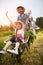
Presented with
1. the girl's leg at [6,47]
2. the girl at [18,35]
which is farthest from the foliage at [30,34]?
the girl's leg at [6,47]

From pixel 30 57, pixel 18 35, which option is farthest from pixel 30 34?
pixel 30 57

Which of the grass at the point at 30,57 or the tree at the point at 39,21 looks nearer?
the grass at the point at 30,57

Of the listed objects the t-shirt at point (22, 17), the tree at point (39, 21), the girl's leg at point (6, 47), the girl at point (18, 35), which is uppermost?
the t-shirt at point (22, 17)

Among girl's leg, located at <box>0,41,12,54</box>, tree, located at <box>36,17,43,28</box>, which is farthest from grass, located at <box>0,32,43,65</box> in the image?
tree, located at <box>36,17,43,28</box>

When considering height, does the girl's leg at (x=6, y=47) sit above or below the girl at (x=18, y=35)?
below

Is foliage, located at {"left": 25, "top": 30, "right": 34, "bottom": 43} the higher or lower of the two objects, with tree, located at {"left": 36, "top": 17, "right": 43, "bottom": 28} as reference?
lower

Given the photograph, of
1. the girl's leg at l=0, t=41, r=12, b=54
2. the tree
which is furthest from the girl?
the tree

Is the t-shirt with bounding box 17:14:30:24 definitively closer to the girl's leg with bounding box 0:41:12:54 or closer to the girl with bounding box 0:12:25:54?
the girl with bounding box 0:12:25:54

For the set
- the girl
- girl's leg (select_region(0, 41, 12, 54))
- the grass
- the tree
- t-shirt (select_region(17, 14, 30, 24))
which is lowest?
the grass

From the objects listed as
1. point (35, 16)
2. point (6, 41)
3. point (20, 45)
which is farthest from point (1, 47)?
point (35, 16)

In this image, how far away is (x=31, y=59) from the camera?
1.85 metres

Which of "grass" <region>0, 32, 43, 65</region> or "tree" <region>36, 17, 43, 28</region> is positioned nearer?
"grass" <region>0, 32, 43, 65</region>

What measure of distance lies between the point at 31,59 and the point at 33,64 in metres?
0.05

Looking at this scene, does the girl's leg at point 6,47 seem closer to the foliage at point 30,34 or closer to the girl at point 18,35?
the girl at point 18,35
